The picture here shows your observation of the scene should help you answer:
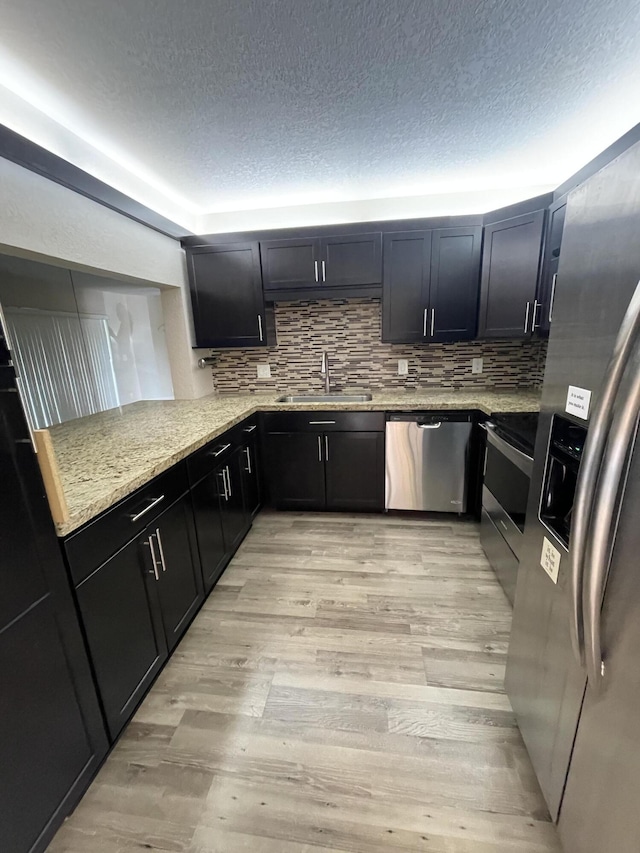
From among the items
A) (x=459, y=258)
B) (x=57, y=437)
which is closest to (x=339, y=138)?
(x=459, y=258)

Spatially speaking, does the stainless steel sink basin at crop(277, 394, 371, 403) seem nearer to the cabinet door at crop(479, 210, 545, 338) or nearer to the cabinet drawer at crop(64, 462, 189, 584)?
the cabinet door at crop(479, 210, 545, 338)

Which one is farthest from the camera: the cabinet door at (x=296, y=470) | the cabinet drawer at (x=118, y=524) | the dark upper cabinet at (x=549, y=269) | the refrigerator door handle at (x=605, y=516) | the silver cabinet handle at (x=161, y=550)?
the cabinet door at (x=296, y=470)

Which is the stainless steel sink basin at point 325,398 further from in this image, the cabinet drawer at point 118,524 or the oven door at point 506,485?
the cabinet drawer at point 118,524

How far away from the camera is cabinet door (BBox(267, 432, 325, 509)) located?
275cm

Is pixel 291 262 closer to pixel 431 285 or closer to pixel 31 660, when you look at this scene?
pixel 431 285

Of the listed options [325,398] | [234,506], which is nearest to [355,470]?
[325,398]

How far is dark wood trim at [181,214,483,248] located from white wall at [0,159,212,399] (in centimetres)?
29

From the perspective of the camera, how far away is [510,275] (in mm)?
2414

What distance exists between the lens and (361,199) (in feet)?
8.98

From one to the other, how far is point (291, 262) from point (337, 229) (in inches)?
16.6

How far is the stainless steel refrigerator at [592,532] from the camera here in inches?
25.7

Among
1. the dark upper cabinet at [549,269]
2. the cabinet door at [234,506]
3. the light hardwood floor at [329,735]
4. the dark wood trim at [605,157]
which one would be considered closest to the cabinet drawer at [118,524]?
the cabinet door at [234,506]

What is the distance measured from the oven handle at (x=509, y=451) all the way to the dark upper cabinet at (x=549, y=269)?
711 millimetres

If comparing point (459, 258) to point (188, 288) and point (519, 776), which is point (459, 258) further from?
point (519, 776)
